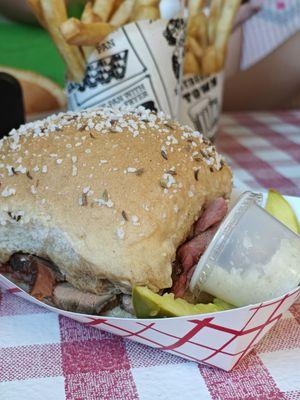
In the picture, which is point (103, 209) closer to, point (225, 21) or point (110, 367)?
point (110, 367)

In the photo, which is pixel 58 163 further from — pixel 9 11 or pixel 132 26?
pixel 9 11

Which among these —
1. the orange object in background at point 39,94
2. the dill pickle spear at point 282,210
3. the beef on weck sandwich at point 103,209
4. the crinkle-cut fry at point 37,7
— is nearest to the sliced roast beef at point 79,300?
the beef on weck sandwich at point 103,209

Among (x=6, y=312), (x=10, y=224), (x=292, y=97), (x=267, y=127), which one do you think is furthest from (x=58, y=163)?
(x=292, y=97)

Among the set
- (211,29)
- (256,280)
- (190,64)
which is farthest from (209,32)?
(256,280)

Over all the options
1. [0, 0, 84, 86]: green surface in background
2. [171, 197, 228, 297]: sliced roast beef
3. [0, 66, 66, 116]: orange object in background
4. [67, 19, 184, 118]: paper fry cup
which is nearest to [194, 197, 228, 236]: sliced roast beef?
[171, 197, 228, 297]: sliced roast beef

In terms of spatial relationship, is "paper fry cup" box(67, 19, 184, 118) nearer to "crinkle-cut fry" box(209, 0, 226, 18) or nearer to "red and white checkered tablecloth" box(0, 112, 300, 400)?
"crinkle-cut fry" box(209, 0, 226, 18)

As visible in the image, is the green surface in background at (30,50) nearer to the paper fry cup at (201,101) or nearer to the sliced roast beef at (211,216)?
the paper fry cup at (201,101)
